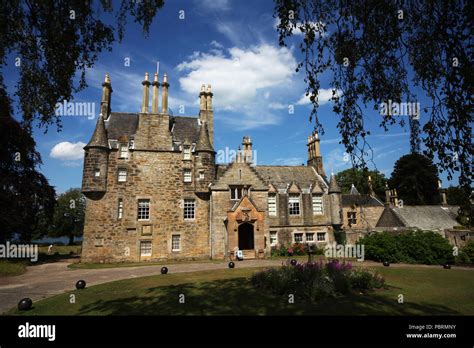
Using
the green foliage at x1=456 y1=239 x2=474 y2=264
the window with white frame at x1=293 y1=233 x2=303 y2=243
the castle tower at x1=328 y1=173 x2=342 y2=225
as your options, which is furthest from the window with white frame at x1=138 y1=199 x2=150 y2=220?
the green foliage at x1=456 y1=239 x2=474 y2=264

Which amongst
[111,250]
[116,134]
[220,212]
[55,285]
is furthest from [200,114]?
[55,285]

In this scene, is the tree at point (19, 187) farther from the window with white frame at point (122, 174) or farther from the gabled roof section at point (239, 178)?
the gabled roof section at point (239, 178)

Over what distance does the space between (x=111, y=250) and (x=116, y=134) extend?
12.4 m

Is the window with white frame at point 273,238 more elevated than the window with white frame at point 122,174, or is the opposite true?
the window with white frame at point 122,174

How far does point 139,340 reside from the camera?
6609 mm

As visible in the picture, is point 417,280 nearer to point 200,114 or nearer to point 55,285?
point 55,285

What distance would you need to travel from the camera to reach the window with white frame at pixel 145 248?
29770mm

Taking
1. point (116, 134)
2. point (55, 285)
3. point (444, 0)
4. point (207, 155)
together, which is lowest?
point (55, 285)

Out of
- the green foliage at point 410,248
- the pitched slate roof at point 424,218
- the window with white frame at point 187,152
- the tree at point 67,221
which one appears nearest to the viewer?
the green foliage at point 410,248

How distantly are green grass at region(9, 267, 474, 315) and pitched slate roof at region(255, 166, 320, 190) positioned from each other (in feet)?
71.2

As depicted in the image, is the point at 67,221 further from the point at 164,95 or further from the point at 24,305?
the point at 24,305

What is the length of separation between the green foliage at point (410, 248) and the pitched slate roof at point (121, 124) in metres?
27.4

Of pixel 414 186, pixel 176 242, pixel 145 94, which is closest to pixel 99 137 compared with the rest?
pixel 145 94

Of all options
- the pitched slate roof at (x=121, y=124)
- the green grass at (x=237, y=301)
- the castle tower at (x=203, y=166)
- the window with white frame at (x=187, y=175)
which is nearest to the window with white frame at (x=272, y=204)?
the castle tower at (x=203, y=166)
